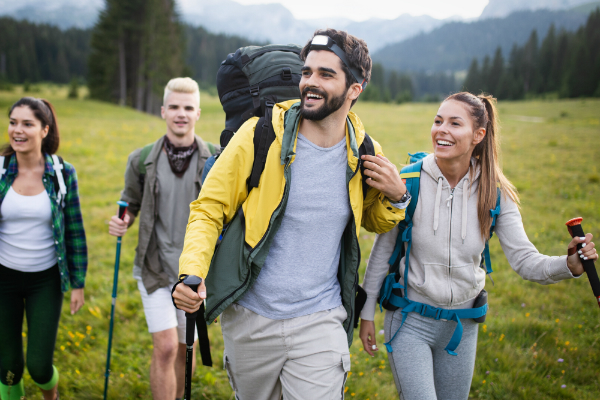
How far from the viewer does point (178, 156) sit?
4422 mm

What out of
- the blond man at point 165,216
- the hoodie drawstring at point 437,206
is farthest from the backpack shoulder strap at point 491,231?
the blond man at point 165,216

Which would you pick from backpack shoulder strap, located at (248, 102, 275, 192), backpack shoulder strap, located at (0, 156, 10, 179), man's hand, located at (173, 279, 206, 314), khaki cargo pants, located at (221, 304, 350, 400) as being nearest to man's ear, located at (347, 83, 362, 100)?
backpack shoulder strap, located at (248, 102, 275, 192)

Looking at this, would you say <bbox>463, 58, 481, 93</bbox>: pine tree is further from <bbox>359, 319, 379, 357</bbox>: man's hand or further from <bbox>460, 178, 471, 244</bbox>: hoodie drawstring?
<bbox>359, 319, 379, 357</bbox>: man's hand

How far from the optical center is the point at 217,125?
28719mm

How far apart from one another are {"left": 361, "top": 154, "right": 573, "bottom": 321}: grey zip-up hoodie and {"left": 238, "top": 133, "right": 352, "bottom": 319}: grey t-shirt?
794 millimetres

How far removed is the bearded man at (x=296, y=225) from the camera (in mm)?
2721

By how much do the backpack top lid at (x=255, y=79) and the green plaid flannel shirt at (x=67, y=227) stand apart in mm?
2061

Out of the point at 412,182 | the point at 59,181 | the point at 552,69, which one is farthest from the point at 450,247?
the point at 552,69

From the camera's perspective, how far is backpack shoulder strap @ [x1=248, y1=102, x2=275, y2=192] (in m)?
2.72

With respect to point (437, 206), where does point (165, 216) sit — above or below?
below

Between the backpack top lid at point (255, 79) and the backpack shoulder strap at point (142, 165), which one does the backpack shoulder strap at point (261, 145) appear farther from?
the backpack shoulder strap at point (142, 165)

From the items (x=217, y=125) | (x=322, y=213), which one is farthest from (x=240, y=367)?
(x=217, y=125)

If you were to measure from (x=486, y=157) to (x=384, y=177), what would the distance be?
113 centimetres

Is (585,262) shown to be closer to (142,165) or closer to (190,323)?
(190,323)
